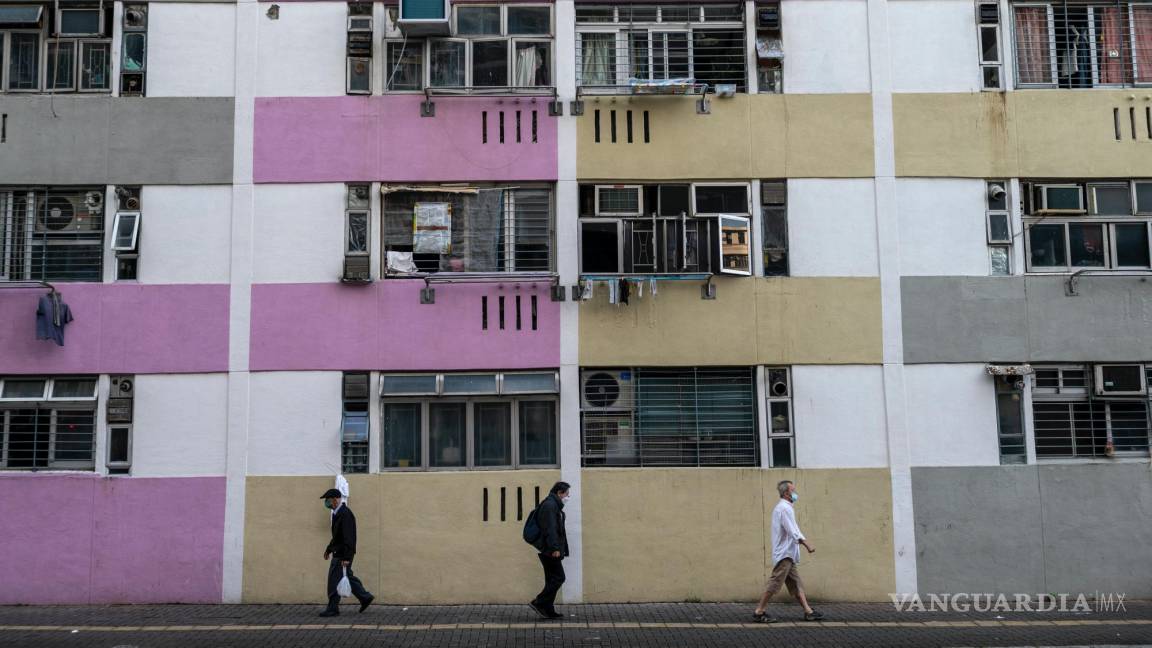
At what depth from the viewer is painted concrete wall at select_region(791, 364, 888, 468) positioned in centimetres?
1283

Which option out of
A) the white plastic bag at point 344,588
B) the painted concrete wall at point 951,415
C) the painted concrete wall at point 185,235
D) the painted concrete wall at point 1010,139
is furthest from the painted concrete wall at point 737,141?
the white plastic bag at point 344,588

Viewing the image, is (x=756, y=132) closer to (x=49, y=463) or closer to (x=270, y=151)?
(x=270, y=151)

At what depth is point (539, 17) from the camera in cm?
1356

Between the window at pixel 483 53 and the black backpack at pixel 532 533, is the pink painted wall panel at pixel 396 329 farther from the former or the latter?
the window at pixel 483 53

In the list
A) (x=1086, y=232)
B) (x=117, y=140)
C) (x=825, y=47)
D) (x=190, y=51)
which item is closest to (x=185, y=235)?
(x=117, y=140)

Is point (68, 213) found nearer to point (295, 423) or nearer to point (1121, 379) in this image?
point (295, 423)

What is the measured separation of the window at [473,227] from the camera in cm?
1326

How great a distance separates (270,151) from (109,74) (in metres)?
2.48

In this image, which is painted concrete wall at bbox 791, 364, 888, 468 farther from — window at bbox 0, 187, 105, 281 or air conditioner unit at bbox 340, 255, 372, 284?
window at bbox 0, 187, 105, 281

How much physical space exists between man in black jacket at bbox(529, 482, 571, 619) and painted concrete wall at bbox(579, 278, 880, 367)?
2267 mm

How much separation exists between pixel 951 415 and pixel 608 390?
4601 millimetres

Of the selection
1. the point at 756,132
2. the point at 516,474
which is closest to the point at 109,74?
the point at 516,474

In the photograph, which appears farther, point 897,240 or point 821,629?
point 897,240

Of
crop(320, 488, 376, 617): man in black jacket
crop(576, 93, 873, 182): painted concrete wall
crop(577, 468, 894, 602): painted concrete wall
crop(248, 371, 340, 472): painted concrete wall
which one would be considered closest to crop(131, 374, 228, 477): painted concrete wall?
crop(248, 371, 340, 472): painted concrete wall
